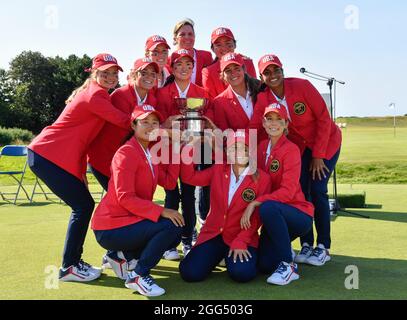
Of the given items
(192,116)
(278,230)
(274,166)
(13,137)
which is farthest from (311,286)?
(13,137)

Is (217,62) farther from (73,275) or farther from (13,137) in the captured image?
(13,137)

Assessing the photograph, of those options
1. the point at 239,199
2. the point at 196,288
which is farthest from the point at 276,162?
the point at 196,288

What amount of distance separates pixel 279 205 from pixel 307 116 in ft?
3.50

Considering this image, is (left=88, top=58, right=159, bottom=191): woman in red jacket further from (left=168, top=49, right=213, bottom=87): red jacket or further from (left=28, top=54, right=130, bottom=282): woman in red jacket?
(left=168, top=49, right=213, bottom=87): red jacket

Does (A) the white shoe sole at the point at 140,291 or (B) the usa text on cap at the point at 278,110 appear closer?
(A) the white shoe sole at the point at 140,291

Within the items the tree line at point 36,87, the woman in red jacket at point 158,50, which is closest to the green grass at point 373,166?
the woman in red jacket at point 158,50

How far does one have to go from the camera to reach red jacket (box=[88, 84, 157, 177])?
4.65 meters

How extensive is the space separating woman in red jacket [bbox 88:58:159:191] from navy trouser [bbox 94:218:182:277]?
2.65 feet

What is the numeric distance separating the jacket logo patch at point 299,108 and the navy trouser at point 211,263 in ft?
4.39

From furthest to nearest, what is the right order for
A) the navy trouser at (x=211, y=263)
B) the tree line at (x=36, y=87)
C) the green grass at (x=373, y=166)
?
1. the tree line at (x=36, y=87)
2. the green grass at (x=373, y=166)
3. the navy trouser at (x=211, y=263)

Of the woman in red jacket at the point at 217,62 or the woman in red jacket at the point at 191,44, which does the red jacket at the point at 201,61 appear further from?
the woman in red jacket at the point at 217,62

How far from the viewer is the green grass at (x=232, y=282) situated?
391cm

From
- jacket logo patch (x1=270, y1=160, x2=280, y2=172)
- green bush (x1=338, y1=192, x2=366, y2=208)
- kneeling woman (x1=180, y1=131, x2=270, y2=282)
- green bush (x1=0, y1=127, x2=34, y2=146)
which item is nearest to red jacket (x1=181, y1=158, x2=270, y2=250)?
kneeling woman (x1=180, y1=131, x2=270, y2=282)
